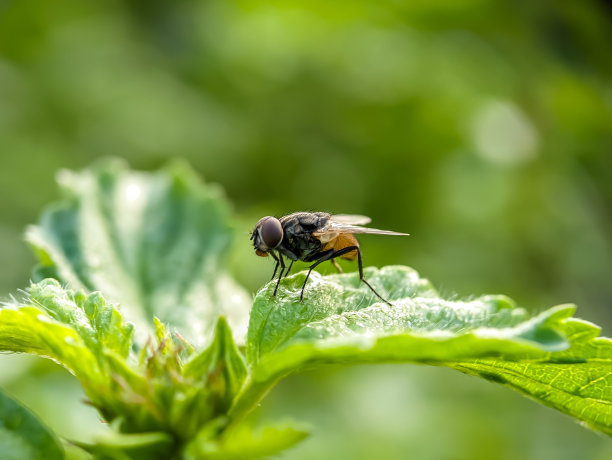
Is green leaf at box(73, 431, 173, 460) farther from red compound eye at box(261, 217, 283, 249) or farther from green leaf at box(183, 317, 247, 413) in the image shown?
red compound eye at box(261, 217, 283, 249)

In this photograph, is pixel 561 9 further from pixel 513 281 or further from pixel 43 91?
pixel 43 91

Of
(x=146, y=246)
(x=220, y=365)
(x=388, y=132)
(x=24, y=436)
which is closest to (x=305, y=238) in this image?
(x=146, y=246)

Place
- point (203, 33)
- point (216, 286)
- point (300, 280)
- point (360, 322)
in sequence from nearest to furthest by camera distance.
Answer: point (360, 322) → point (300, 280) → point (216, 286) → point (203, 33)

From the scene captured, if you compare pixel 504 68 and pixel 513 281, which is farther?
pixel 504 68

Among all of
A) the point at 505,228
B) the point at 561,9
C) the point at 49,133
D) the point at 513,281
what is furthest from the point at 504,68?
the point at 49,133

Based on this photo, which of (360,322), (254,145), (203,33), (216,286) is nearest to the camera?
(360,322)

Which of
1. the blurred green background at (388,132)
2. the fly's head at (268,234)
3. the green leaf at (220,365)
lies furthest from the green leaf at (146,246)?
the blurred green background at (388,132)

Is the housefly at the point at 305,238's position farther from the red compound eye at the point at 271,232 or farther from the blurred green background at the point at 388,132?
the blurred green background at the point at 388,132
